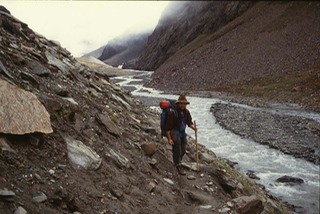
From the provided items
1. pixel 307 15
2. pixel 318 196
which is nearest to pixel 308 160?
pixel 318 196

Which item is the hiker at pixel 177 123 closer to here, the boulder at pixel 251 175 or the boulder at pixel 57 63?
the boulder at pixel 57 63

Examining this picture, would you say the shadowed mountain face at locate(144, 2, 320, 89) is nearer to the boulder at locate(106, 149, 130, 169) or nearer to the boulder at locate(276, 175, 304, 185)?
the boulder at locate(276, 175, 304, 185)

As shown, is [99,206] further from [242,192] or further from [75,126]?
[242,192]

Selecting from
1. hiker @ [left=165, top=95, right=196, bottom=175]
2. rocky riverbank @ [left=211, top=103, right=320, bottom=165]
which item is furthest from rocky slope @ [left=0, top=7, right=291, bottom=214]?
rocky riverbank @ [left=211, top=103, right=320, bottom=165]

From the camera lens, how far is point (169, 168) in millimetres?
10258

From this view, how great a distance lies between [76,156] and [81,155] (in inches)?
6.4

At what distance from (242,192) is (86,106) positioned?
5950 mm

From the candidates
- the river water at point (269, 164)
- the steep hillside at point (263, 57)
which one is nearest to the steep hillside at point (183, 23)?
the steep hillside at point (263, 57)

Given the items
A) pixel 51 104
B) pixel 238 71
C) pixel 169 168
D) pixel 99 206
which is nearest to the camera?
pixel 99 206

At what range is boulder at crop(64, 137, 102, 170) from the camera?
7562 millimetres

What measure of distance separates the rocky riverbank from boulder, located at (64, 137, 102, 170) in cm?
1590

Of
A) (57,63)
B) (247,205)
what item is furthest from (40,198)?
(57,63)

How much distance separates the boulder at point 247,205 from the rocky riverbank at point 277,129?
469 inches

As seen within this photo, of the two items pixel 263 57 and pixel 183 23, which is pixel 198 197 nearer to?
pixel 263 57
